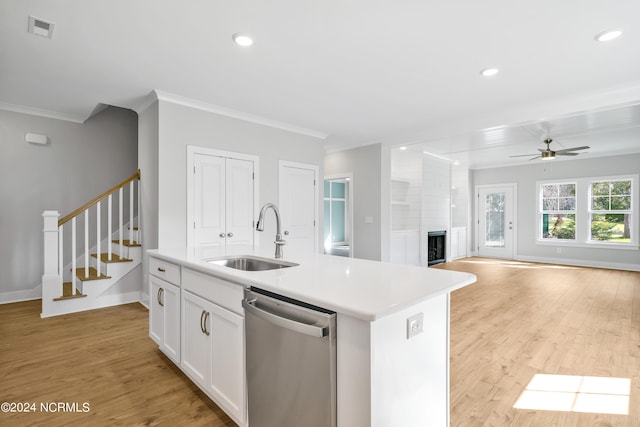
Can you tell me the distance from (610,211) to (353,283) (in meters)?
8.44

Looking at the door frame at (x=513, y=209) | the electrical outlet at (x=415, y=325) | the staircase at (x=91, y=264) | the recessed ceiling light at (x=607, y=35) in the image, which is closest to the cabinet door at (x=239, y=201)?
the staircase at (x=91, y=264)

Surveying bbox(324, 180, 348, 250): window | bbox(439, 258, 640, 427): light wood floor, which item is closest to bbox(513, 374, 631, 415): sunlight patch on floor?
bbox(439, 258, 640, 427): light wood floor

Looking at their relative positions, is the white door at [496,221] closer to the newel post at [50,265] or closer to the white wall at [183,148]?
the white wall at [183,148]

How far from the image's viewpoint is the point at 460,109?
13.7 ft

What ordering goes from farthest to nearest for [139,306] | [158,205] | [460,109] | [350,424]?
1. [460,109]
2. [139,306]
3. [158,205]
4. [350,424]

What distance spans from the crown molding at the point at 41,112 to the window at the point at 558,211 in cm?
961

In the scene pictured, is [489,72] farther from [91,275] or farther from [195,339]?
[91,275]

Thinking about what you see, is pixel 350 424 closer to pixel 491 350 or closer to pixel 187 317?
pixel 187 317

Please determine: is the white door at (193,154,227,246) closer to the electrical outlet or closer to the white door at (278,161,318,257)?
the white door at (278,161,318,257)

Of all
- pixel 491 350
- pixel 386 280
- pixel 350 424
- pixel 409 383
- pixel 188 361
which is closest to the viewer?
pixel 350 424

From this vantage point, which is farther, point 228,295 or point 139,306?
point 139,306

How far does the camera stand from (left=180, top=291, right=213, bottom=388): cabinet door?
1.87 m

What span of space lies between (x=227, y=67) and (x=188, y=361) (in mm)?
2498

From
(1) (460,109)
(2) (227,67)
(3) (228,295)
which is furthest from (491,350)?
(2) (227,67)
